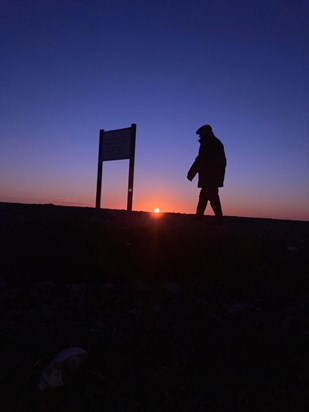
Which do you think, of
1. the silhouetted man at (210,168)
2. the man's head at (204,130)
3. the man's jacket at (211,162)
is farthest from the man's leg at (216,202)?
the man's head at (204,130)

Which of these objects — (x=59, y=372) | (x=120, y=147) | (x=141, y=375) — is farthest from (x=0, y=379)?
(x=120, y=147)

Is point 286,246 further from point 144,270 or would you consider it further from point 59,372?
point 59,372

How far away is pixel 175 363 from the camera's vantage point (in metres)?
2.86

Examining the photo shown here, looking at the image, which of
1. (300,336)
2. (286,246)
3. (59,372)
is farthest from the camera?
(286,246)

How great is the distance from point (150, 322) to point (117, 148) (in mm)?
10936

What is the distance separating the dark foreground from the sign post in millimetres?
6977

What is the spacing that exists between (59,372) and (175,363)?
0.74m

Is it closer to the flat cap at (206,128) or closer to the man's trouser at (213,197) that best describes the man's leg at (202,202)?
the man's trouser at (213,197)

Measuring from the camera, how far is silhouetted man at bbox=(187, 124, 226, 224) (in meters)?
9.99

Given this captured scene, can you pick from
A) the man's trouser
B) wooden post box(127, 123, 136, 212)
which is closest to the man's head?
the man's trouser

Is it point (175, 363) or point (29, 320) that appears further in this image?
point (29, 320)

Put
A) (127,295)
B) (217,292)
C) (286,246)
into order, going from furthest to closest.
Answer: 1. (286,246)
2. (217,292)
3. (127,295)

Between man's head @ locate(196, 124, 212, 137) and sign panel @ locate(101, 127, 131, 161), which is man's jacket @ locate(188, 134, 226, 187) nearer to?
man's head @ locate(196, 124, 212, 137)

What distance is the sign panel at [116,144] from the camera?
13766 mm
